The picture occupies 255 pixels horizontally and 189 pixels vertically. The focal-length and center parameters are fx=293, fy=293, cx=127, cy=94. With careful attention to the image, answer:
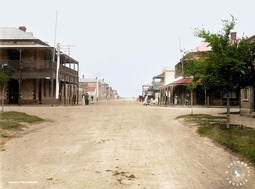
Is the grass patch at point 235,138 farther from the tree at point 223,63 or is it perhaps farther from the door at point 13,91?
the door at point 13,91

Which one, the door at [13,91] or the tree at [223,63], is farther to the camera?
the door at [13,91]

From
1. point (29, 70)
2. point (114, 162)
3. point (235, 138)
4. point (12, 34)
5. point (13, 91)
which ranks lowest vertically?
point (114, 162)

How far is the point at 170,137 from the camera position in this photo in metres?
11.1

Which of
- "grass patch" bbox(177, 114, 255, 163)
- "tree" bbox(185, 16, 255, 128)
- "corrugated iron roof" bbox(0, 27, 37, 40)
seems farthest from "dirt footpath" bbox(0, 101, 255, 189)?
"corrugated iron roof" bbox(0, 27, 37, 40)

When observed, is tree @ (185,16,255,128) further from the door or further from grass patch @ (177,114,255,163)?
the door

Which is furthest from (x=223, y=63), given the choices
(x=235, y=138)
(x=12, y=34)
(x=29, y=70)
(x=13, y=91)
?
(x=12, y=34)

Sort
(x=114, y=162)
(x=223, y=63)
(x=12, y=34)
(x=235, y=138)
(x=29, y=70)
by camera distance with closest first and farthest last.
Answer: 1. (x=114, y=162)
2. (x=235, y=138)
3. (x=223, y=63)
4. (x=29, y=70)
5. (x=12, y=34)

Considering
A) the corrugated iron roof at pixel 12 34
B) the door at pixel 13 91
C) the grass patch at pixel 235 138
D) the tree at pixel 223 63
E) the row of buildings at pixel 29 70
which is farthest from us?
the corrugated iron roof at pixel 12 34

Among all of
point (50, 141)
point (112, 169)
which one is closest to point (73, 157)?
point (112, 169)

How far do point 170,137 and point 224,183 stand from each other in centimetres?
541

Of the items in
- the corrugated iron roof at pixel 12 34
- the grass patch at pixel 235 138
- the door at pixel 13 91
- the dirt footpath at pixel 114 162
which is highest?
the corrugated iron roof at pixel 12 34

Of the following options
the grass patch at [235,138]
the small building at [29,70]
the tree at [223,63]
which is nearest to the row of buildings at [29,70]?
the small building at [29,70]

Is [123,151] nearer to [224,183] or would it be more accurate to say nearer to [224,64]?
[224,183]

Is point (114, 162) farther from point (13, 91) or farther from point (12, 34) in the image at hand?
point (12, 34)
